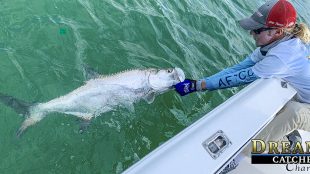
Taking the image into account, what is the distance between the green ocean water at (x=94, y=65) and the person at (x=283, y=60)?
164 cm

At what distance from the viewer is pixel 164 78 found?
19.5 ft

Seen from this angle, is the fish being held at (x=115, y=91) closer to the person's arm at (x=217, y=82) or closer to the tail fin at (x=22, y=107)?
the person's arm at (x=217, y=82)

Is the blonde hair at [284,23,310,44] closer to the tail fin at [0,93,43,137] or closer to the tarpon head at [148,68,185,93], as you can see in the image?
the tarpon head at [148,68,185,93]

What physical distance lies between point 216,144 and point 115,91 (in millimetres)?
2729

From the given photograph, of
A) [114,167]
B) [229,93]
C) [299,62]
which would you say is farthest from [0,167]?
[229,93]

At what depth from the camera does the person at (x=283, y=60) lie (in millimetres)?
4664

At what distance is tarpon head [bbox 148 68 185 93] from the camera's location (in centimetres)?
593

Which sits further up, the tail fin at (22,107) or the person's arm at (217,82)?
the person's arm at (217,82)

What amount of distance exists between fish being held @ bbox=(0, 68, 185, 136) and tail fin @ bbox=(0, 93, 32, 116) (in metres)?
0.43

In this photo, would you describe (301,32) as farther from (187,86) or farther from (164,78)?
(164,78)

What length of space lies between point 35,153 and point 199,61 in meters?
4.43

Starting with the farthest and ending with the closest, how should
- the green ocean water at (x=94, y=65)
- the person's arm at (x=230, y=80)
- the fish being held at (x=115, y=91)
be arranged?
the fish being held at (x=115, y=91), the person's arm at (x=230, y=80), the green ocean water at (x=94, y=65)

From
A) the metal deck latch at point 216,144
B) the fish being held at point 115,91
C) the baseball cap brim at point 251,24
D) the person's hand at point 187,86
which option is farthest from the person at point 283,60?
the metal deck latch at point 216,144

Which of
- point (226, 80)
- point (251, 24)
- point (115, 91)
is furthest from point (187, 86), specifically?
point (251, 24)
